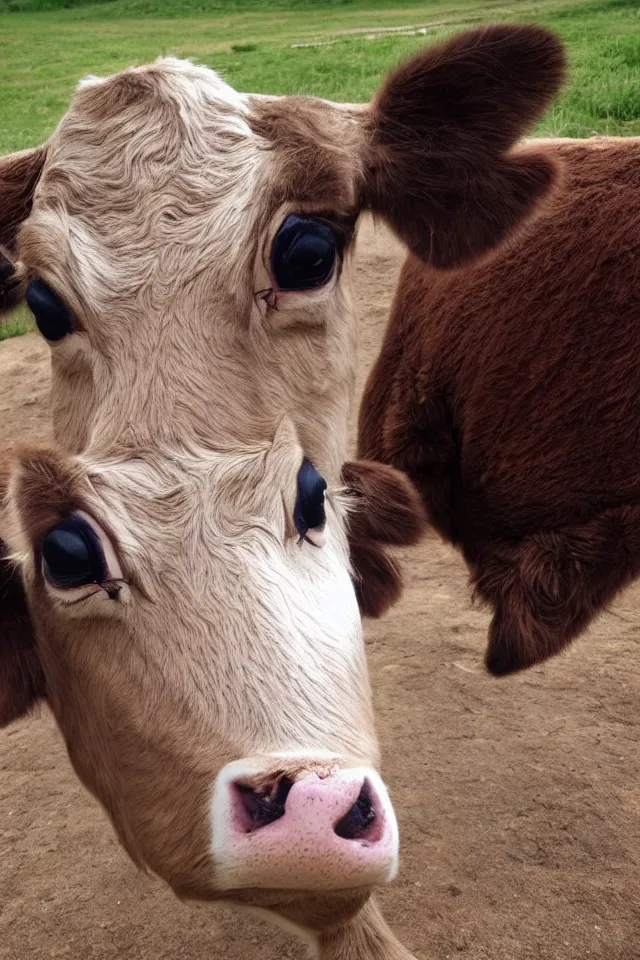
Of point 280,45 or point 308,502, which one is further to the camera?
point 280,45

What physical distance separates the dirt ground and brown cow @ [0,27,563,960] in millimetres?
632

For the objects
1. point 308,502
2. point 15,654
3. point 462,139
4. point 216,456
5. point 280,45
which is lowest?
point 15,654

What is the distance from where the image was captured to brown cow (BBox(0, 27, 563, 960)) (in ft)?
5.18

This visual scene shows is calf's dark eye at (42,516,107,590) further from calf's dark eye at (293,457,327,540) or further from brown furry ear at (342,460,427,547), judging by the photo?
brown furry ear at (342,460,427,547)

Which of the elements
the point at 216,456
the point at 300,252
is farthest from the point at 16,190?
the point at 216,456

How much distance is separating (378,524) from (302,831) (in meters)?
1.12

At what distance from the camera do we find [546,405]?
277 centimetres

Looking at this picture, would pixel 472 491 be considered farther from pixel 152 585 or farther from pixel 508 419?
pixel 152 585

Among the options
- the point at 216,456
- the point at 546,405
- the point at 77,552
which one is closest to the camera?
the point at 77,552

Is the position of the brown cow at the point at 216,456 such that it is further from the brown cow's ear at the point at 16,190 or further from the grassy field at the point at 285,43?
the grassy field at the point at 285,43

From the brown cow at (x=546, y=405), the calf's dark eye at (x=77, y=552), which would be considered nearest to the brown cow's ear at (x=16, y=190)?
the calf's dark eye at (x=77, y=552)

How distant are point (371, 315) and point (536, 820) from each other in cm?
436

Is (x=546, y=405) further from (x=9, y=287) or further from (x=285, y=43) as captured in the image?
(x=285, y=43)

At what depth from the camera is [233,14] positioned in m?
28.0
